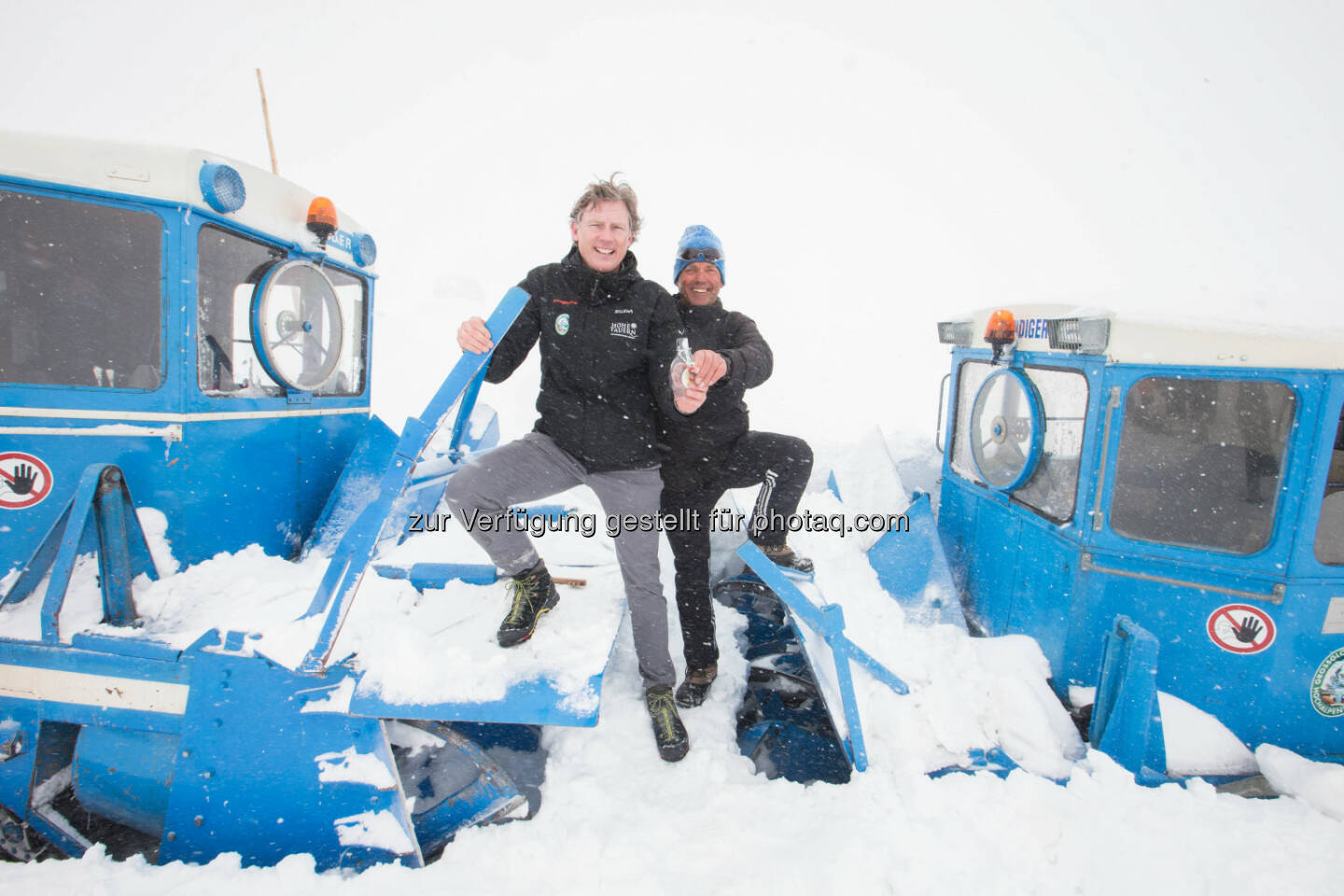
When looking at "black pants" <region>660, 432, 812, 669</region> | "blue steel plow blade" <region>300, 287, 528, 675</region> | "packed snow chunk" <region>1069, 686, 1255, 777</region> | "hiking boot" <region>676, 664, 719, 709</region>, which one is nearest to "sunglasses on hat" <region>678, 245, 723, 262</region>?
"black pants" <region>660, 432, 812, 669</region>

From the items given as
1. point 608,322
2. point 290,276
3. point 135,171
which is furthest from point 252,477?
point 608,322

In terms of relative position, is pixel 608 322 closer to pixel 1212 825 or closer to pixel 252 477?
pixel 252 477

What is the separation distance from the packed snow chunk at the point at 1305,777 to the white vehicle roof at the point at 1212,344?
170 centimetres

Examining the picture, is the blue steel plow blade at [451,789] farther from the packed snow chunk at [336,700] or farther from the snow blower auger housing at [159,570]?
the packed snow chunk at [336,700]

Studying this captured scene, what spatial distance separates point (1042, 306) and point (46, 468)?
4.71 metres

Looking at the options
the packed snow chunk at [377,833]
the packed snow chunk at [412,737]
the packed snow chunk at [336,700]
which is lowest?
the packed snow chunk at [377,833]

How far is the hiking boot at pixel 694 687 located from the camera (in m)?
3.32

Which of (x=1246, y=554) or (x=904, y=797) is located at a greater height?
(x=1246, y=554)

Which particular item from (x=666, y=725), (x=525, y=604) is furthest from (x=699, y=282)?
(x=666, y=725)

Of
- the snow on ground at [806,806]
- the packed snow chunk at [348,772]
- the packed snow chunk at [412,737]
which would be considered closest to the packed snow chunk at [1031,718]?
the snow on ground at [806,806]

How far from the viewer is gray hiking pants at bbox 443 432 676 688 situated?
2.72 meters

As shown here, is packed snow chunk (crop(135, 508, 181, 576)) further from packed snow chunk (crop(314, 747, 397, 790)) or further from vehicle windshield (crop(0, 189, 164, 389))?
packed snow chunk (crop(314, 747, 397, 790))

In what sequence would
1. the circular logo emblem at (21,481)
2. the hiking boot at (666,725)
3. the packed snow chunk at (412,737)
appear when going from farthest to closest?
the hiking boot at (666,725)
the packed snow chunk at (412,737)
the circular logo emblem at (21,481)

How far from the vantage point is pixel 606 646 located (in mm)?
2691
